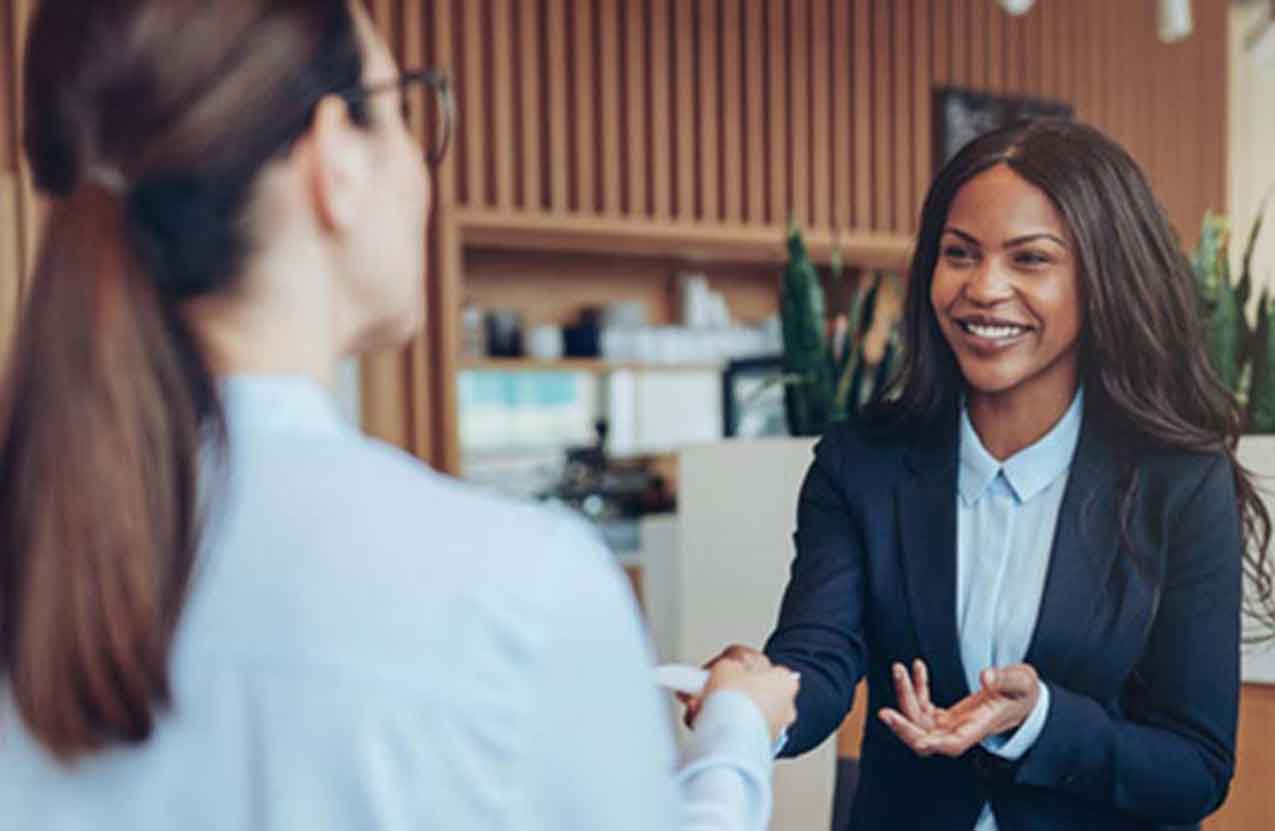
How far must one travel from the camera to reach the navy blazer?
136 centimetres

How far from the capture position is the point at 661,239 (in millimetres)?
5699

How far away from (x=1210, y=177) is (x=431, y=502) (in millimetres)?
8389

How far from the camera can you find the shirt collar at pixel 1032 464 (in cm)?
151

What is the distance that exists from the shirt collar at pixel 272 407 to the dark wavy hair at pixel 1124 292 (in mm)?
1023

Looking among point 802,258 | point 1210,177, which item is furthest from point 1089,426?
point 1210,177

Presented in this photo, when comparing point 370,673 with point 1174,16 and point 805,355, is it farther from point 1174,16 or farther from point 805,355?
point 1174,16

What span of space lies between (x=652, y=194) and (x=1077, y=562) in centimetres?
449

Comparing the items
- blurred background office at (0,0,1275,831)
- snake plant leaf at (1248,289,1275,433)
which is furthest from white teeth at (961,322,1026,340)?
blurred background office at (0,0,1275,831)

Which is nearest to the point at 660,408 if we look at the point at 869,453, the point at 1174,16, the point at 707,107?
the point at 707,107

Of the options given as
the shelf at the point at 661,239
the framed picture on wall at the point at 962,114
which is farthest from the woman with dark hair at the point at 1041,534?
the framed picture on wall at the point at 962,114

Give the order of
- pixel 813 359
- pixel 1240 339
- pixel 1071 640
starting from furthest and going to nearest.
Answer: pixel 813 359 → pixel 1240 339 → pixel 1071 640

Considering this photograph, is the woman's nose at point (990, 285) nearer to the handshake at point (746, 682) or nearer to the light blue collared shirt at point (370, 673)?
the handshake at point (746, 682)

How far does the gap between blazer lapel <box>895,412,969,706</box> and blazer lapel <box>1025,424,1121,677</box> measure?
0.30ft

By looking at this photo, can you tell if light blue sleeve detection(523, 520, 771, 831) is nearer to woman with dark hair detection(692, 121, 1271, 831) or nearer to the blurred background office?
woman with dark hair detection(692, 121, 1271, 831)
